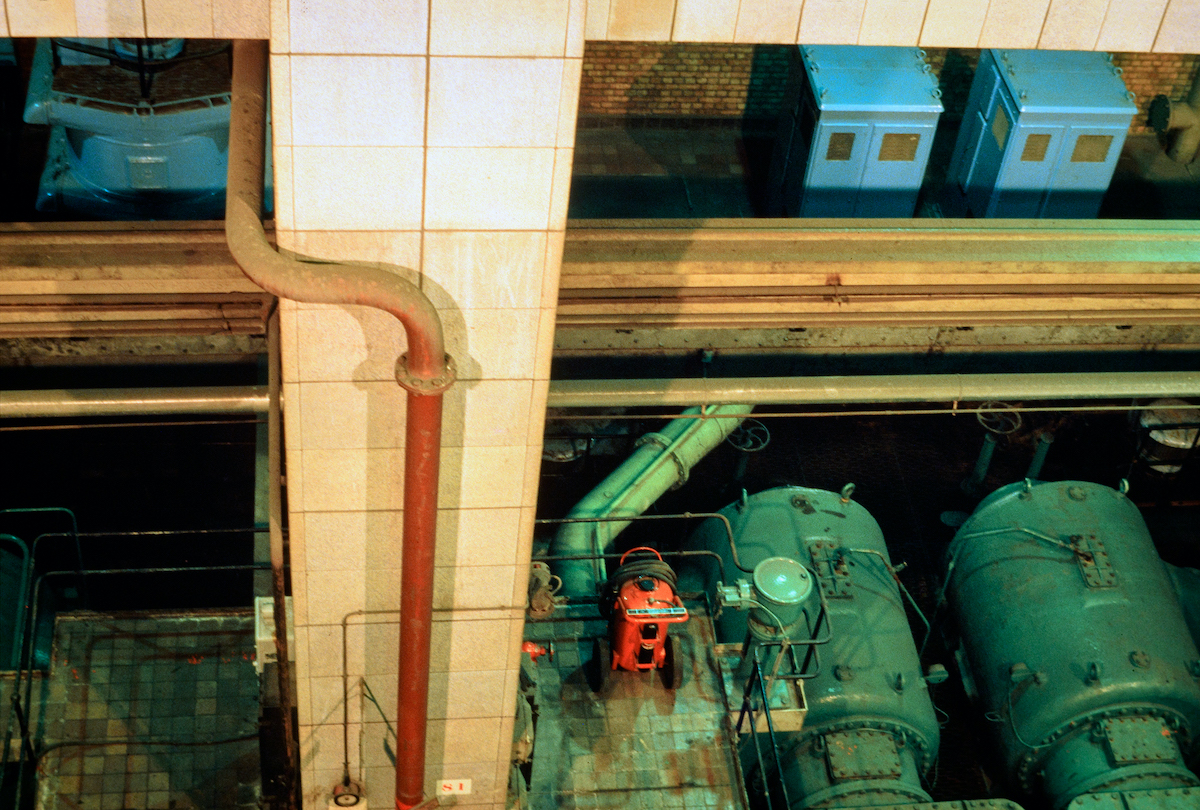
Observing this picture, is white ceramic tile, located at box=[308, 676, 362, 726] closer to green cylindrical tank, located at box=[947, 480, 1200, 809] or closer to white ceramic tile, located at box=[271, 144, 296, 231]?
white ceramic tile, located at box=[271, 144, 296, 231]

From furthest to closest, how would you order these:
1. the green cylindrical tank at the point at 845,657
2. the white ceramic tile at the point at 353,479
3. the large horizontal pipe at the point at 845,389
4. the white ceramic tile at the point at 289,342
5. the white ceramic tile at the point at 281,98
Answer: the green cylindrical tank at the point at 845,657
the large horizontal pipe at the point at 845,389
the white ceramic tile at the point at 353,479
the white ceramic tile at the point at 289,342
the white ceramic tile at the point at 281,98

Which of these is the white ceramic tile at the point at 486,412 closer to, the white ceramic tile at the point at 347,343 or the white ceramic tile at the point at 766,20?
the white ceramic tile at the point at 347,343

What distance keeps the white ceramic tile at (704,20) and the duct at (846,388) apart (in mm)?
3317

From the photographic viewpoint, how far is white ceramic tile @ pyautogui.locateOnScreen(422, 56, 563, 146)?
4520mm

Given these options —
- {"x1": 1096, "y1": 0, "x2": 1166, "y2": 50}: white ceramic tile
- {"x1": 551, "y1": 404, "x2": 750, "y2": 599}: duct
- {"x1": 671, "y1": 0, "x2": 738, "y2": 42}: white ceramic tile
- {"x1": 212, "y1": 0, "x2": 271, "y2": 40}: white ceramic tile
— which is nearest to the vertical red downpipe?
{"x1": 212, "y1": 0, "x2": 271, "y2": 40}: white ceramic tile

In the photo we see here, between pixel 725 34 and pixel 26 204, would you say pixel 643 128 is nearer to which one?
pixel 26 204

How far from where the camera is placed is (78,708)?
8156 millimetres

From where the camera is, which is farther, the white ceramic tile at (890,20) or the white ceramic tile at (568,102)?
the white ceramic tile at (890,20)

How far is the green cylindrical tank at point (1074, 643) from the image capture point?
342 inches

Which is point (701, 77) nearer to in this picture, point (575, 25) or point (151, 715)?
point (151, 715)

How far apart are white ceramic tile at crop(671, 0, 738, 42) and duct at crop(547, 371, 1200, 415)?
3317 millimetres

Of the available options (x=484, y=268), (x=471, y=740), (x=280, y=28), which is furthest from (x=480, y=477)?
(x=280, y=28)

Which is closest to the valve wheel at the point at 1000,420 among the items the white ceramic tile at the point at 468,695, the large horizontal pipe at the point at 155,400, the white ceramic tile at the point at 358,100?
the white ceramic tile at the point at 468,695

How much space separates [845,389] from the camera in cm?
801
